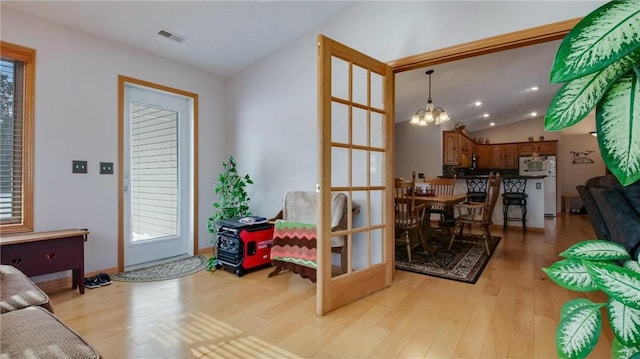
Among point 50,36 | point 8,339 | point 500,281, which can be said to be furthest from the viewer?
point 500,281

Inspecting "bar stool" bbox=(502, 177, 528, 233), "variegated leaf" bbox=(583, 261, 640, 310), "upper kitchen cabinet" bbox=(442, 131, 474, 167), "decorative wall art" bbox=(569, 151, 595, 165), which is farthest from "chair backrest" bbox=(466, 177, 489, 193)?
"variegated leaf" bbox=(583, 261, 640, 310)

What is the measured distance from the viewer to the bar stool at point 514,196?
18.3ft

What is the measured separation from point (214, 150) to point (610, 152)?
12.8 feet

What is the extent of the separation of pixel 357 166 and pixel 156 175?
92.5 inches

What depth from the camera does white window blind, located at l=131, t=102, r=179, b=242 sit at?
11.0ft

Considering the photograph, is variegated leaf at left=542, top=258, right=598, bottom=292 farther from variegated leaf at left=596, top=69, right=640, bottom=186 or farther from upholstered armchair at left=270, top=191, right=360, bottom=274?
upholstered armchair at left=270, top=191, right=360, bottom=274

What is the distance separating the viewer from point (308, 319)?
2109 mm

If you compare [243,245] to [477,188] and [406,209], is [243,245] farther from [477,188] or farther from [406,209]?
[477,188]

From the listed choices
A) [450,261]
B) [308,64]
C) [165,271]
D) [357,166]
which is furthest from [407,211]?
[165,271]

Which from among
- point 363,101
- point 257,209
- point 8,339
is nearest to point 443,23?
point 363,101

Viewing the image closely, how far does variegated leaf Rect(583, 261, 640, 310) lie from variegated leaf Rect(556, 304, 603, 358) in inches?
6.2

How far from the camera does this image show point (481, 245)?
4.23 meters

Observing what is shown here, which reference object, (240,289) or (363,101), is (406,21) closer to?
(363,101)

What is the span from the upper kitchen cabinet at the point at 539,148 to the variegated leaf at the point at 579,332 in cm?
927
